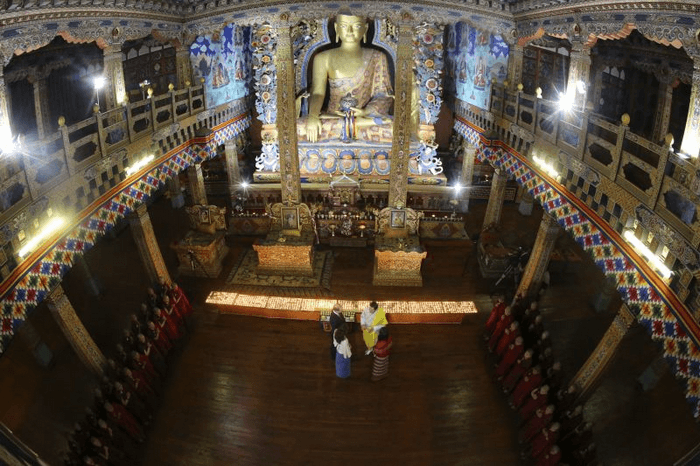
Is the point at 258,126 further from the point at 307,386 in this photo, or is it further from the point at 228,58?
the point at 307,386

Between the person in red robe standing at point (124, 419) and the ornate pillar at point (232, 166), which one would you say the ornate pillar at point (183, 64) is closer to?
the ornate pillar at point (232, 166)

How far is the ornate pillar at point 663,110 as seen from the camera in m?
12.2

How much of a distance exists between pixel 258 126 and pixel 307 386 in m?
13.8

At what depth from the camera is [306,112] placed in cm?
1848

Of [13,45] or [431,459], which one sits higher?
[13,45]

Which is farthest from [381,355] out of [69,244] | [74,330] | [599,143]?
[69,244]

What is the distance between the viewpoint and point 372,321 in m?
10.2

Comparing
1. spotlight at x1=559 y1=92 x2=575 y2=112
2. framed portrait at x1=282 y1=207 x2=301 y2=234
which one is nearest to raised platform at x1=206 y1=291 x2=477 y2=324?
framed portrait at x1=282 y1=207 x2=301 y2=234

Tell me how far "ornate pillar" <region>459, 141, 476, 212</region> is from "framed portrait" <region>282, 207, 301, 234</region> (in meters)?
6.97

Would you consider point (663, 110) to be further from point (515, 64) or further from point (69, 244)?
point (69, 244)

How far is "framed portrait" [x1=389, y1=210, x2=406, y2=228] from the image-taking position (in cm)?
1324

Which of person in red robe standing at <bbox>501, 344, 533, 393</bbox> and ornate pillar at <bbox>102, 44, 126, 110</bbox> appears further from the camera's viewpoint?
ornate pillar at <bbox>102, 44, 126, 110</bbox>

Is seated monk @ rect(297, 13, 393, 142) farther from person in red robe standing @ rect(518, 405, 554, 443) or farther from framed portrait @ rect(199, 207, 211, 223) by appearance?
person in red robe standing @ rect(518, 405, 554, 443)

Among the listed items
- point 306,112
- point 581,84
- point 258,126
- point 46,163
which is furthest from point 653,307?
point 258,126
